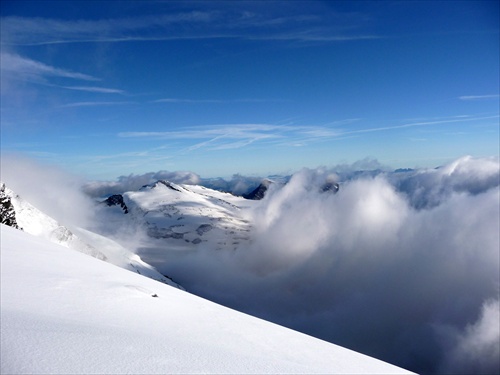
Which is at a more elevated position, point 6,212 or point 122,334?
point 6,212

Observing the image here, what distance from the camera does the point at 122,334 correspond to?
614 cm

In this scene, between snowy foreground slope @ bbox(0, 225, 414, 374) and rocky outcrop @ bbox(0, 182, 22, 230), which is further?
rocky outcrop @ bbox(0, 182, 22, 230)

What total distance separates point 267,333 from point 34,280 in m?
7.10

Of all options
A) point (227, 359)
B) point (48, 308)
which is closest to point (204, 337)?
point (227, 359)

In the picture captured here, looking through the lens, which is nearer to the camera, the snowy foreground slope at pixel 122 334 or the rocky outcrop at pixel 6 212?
the snowy foreground slope at pixel 122 334

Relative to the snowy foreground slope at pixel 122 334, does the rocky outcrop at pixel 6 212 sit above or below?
above

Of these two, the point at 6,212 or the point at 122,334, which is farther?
the point at 6,212

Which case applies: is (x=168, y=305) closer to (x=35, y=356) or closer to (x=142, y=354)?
(x=142, y=354)

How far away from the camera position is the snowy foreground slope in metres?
4.65

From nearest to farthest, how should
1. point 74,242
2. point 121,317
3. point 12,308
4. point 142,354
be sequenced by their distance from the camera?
point 142,354
point 12,308
point 121,317
point 74,242

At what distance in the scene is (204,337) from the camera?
7320mm

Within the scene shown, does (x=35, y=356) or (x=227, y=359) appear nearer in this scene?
(x=35, y=356)

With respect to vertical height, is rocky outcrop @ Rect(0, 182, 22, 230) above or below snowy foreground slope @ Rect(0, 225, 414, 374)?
above

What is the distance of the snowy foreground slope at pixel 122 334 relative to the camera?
4652 millimetres
